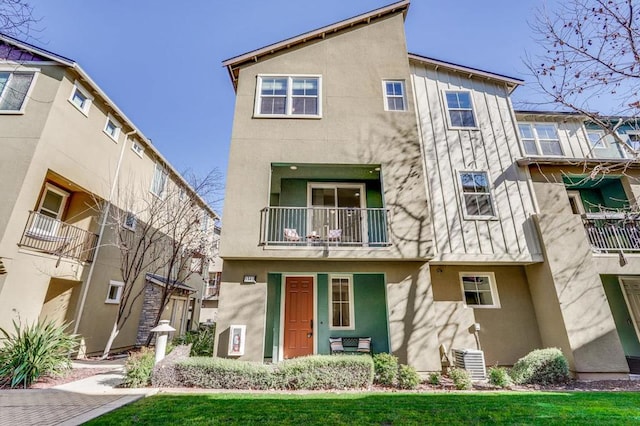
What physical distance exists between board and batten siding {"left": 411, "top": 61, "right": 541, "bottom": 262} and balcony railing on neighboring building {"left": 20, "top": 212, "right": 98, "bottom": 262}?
13.4m

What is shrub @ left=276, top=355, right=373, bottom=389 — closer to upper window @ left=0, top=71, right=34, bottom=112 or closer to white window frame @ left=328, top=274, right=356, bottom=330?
white window frame @ left=328, top=274, right=356, bottom=330

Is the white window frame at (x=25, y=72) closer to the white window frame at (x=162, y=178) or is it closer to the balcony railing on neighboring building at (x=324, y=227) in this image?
the white window frame at (x=162, y=178)

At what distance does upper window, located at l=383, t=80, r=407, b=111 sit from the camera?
10.5 m

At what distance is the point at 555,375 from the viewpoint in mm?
7656

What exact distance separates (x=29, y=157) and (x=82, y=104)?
347 centimetres

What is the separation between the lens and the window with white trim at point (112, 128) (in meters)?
13.0

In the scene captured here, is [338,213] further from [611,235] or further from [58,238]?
[58,238]

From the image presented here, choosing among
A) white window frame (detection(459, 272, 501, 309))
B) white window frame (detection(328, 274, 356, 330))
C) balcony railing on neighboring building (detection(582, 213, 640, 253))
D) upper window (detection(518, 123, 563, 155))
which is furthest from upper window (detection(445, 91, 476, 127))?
white window frame (detection(328, 274, 356, 330))

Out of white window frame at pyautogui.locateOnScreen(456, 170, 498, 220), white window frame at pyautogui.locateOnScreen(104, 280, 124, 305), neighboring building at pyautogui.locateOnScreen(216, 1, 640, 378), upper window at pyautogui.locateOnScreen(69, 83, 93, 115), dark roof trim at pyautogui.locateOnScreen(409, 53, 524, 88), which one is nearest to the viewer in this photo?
neighboring building at pyautogui.locateOnScreen(216, 1, 640, 378)

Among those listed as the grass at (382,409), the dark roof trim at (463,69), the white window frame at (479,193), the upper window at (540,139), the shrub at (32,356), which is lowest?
the grass at (382,409)

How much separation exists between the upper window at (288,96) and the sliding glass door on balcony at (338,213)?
2.73 metres

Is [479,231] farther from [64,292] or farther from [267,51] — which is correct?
[64,292]

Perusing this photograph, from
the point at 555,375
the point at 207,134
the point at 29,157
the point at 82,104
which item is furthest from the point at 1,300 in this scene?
the point at 555,375

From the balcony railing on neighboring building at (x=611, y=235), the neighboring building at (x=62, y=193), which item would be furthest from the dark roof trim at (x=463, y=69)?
the neighboring building at (x=62, y=193)
